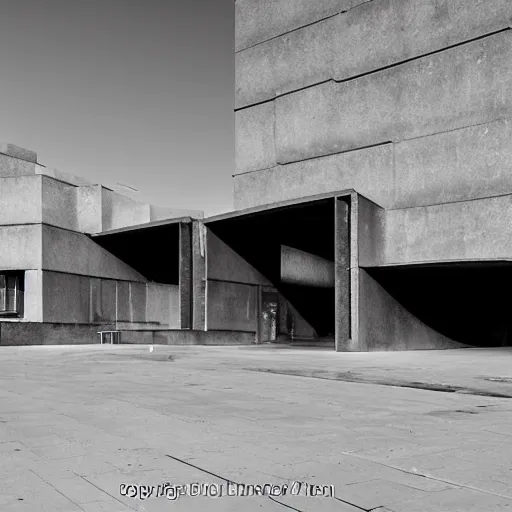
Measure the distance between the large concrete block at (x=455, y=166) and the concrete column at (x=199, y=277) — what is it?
739cm

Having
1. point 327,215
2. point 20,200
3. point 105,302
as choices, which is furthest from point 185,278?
point 20,200

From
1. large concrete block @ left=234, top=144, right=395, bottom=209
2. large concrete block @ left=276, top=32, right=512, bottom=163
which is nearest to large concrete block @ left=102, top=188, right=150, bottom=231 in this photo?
large concrete block @ left=234, top=144, right=395, bottom=209

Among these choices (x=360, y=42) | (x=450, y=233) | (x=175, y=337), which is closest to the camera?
(x=450, y=233)

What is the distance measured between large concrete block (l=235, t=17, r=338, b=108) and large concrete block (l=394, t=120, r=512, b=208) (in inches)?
198

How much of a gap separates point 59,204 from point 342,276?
14.4 metres

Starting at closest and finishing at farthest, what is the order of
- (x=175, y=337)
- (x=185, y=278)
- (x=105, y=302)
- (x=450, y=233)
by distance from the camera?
(x=450, y=233)
(x=175, y=337)
(x=185, y=278)
(x=105, y=302)

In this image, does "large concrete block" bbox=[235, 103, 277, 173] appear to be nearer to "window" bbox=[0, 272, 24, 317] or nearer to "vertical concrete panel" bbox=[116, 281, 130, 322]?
"vertical concrete panel" bbox=[116, 281, 130, 322]

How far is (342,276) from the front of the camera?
19.4 metres

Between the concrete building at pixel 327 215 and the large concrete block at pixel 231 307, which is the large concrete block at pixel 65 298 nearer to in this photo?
the concrete building at pixel 327 215

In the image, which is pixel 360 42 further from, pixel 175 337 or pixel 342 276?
pixel 175 337

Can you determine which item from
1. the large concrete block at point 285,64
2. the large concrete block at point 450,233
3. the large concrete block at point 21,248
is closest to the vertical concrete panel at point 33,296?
the large concrete block at point 21,248

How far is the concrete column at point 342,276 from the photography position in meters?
19.2

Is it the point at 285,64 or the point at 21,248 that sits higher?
the point at 285,64

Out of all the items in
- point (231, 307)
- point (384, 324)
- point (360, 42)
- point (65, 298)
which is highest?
point (360, 42)
